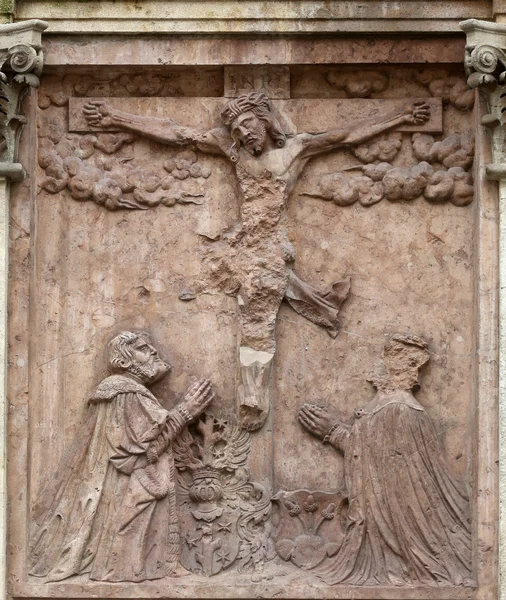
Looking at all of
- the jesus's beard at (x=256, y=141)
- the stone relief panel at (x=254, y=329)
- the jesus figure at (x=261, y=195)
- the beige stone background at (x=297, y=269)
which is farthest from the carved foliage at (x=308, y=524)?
the jesus's beard at (x=256, y=141)

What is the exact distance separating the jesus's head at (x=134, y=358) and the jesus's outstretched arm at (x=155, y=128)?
1.21 meters

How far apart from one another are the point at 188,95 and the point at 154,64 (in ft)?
1.10

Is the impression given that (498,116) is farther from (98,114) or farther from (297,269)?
(98,114)

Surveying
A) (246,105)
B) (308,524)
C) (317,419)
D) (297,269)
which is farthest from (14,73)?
(308,524)

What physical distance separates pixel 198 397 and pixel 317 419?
72cm

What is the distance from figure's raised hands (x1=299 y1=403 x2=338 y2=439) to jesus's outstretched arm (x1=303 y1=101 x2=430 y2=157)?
1539 millimetres

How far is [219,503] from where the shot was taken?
10.3 meters

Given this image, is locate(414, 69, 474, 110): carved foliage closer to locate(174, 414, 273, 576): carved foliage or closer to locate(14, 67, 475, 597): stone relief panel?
locate(14, 67, 475, 597): stone relief panel

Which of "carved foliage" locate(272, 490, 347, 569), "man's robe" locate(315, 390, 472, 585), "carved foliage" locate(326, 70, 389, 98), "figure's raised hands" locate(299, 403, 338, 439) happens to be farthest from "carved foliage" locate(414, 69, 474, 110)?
"carved foliage" locate(272, 490, 347, 569)

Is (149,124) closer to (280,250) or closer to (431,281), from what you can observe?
(280,250)

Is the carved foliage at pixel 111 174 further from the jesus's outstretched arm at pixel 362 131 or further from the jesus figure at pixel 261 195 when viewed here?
the jesus's outstretched arm at pixel 362 131

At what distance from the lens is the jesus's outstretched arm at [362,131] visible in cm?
1043

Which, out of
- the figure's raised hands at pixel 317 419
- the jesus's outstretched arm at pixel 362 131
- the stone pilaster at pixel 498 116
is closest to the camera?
the stone pilaster at pixel 498 116

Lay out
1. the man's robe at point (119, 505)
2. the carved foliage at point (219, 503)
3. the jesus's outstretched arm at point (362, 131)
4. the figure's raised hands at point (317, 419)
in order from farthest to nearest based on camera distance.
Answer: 1. the jesus's outstretched arm at point (362, 131)
2. the figure's raised hands at point (317, 419)
3. the carved foliage at point (219, 503)
4. the man's robe at point (119, 505)
